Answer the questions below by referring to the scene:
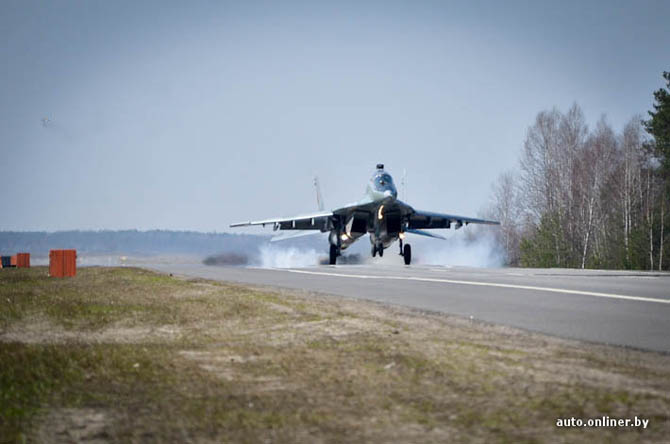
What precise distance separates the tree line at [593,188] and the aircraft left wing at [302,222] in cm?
1847

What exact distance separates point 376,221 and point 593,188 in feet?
76.9

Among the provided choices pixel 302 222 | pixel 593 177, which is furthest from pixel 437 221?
pixel 593 177

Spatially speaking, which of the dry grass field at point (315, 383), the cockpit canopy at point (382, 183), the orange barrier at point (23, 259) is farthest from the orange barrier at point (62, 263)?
the orange barrier at point (23, 259)

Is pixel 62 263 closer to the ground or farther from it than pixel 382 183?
closer to the ground

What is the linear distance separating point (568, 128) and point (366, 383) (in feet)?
161

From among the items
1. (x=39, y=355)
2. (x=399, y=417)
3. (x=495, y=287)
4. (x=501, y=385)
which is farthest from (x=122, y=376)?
(x=495, y=287)

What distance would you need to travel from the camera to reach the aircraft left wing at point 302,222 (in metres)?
35.6

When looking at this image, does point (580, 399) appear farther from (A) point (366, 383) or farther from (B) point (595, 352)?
(B) point (595, 352)

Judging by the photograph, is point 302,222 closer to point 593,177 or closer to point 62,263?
point 62,263

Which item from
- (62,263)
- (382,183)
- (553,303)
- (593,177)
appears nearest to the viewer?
(553,303)

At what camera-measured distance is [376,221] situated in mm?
31094

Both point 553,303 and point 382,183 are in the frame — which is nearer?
point 553,303

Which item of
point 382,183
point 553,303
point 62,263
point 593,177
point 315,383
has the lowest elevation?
point 315,383

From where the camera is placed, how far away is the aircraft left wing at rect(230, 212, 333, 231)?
117 ft
